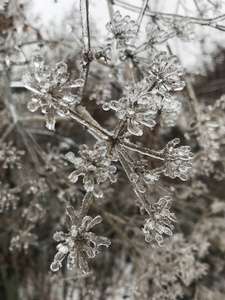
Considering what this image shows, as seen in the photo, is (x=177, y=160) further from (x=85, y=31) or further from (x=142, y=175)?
(x=85, y=31)

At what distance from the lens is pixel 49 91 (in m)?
1.13

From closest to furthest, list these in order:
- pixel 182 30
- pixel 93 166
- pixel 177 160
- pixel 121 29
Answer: pixel 93 166 → pixel 177 160 → pixel 121 29 → pixel 182 30

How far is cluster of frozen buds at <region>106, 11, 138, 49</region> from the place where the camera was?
165 centimetres

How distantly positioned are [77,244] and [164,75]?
76 centimetres

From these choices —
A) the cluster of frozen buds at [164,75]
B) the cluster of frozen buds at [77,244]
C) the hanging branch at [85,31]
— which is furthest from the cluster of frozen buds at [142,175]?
the hanging branch at [85,31]

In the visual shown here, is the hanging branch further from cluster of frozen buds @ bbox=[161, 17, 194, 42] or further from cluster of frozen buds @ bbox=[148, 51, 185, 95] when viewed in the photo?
cluster of frozen buds @ bbox=[161, 17, 194, 42]

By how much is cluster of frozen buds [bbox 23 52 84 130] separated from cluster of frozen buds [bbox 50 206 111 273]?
1.25 feet

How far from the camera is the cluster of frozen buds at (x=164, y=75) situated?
48.7 inches

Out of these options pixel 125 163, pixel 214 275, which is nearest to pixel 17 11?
pixel 125 163

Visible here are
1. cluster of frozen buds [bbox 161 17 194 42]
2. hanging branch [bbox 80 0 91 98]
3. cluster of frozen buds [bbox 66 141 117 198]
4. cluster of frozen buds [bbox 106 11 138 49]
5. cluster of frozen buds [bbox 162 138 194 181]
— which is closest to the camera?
cluster of frozen buds [bbox 66 141 117 198]

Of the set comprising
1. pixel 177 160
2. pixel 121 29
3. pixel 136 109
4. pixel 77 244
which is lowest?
pixel 77 244

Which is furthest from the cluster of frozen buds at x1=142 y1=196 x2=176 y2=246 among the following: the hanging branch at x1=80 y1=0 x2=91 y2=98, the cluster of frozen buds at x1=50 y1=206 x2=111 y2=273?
the hanging branch at x1=80 y1=0 x2=91 y2=98

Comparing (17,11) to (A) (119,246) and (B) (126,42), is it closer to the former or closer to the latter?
(B) (126,42)

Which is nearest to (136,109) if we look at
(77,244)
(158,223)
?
(158,223)
